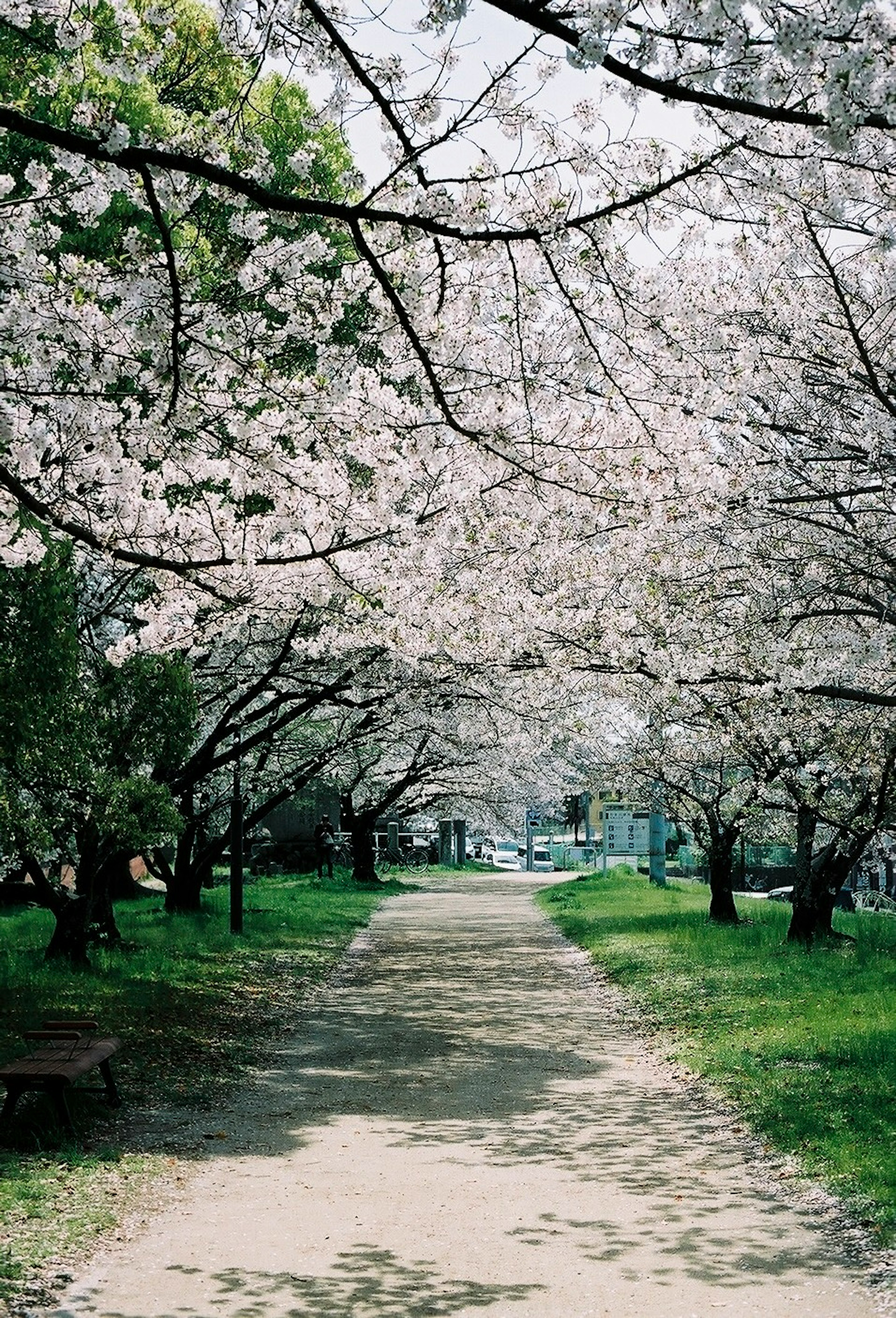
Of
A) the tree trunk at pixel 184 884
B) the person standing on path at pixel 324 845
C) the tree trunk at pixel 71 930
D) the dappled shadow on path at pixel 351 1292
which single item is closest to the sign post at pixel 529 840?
the person standing on path at pixel 324 845

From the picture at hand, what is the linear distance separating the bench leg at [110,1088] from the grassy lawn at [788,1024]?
4.12 metres

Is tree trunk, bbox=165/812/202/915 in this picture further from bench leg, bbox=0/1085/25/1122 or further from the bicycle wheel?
the bicycle wheel

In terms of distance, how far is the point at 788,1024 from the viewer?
11266mm

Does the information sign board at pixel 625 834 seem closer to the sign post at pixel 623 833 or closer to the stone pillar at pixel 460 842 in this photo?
the sign post at pixel 623 833

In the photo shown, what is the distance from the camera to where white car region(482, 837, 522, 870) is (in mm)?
62156

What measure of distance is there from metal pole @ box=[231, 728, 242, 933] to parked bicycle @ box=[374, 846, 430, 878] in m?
25.2

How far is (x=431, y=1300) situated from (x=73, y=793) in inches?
349

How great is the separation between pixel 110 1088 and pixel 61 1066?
46.5 inches

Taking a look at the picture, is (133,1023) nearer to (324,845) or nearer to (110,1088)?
(110,1088)

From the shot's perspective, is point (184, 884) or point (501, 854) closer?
point (184, 884)

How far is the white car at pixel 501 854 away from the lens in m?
62.2

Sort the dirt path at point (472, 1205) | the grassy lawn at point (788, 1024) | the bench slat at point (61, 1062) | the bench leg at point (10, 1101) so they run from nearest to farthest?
the dirt path at point (472, 1205), the grassy lawn at point (788, 1024), the bench slat at point (61, 1062), the bench leg at point (10, 1101)

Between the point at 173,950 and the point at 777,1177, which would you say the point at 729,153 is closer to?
the point at 777,1177

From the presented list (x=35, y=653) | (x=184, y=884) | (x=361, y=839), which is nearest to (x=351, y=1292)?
(x=35, y=653)
